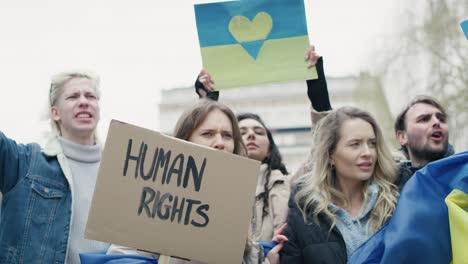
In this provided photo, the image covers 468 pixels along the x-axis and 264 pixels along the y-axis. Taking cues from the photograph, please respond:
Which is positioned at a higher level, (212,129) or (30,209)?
(212,129)

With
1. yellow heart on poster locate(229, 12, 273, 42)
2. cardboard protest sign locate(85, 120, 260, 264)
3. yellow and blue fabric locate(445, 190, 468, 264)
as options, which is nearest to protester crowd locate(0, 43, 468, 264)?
cardboard protest sign locate(85, 120, 260, 264)

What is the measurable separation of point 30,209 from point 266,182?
4.22 feet

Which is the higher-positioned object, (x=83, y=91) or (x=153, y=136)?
(x=83, y=91)

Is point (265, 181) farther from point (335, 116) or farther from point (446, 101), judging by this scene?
point (446, 101)

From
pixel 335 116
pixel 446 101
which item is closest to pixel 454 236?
pixel 335 116

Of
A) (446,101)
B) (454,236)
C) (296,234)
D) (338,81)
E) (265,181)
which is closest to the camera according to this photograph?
(454,236)

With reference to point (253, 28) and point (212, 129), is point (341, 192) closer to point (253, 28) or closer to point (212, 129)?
point (212, 129)

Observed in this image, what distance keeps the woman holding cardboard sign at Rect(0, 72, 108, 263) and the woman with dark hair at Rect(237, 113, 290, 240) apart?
0.83m

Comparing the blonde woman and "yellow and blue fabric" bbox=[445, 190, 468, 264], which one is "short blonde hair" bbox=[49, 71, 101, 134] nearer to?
the blonde woman

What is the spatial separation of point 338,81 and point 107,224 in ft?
95.6

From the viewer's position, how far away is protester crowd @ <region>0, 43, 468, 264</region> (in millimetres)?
2900

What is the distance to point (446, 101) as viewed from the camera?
1066 cm

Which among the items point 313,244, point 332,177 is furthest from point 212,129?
point 332,177

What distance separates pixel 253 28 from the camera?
12.5 feet
